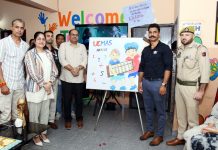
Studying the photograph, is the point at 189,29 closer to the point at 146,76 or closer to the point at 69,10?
the point at 146,76

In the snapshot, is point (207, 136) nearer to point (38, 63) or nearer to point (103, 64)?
point (103, 64)

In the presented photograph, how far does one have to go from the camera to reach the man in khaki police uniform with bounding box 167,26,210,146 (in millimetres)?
2662

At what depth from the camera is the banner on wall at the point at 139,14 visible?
4543mm

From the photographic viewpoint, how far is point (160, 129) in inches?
119

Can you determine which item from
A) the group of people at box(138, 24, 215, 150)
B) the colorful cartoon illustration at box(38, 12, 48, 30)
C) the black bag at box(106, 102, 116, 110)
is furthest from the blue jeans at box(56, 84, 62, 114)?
the colorful cartoon illustration at box(38, 12, 48, 30)

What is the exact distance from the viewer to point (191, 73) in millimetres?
2742

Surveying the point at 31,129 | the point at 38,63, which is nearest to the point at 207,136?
the point at 31,129

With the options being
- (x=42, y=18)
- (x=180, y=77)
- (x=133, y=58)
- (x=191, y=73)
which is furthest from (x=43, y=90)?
(x=42, y=18)

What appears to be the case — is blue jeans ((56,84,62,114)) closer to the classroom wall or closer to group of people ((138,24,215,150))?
group of people ((138,24,215,150))

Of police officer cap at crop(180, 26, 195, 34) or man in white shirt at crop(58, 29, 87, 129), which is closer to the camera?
police officer cap at crop(180, 26, 195, 34)

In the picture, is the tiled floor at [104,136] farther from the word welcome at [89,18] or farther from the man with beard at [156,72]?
the word welcome at [89,18]

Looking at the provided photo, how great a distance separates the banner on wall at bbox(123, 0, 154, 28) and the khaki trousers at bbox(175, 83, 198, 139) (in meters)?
2.07

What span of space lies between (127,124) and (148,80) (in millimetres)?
1115

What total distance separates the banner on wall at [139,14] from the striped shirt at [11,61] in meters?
2.50
